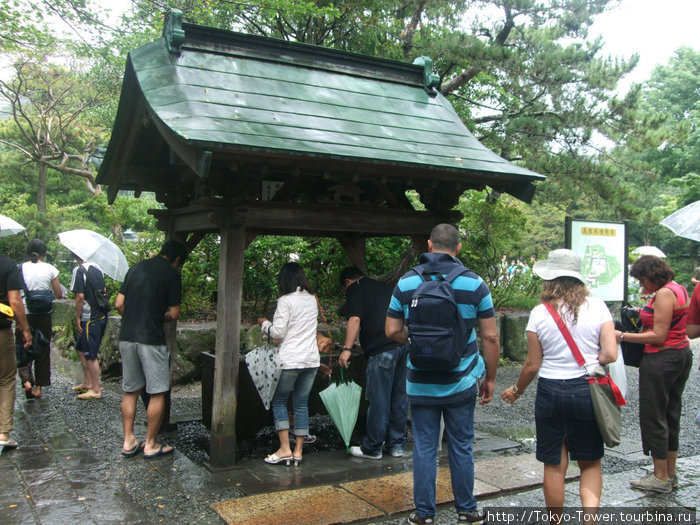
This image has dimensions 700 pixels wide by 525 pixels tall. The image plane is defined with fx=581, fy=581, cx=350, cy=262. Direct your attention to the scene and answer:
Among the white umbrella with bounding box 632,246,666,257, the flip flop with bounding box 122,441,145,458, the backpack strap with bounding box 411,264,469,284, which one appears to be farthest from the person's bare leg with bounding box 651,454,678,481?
the white umbrella with bounding box 632,246,666,257

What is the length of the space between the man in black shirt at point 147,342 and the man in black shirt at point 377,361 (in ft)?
5.19

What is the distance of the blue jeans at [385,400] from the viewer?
17.1 ft

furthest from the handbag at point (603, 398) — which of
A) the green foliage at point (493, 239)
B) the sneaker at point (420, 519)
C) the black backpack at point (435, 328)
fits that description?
the green foliage at point (493, 239)

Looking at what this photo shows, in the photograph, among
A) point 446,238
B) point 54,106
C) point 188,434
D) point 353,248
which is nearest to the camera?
point 446,238

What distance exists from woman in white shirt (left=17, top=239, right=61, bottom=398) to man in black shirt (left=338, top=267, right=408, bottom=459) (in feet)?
13.5

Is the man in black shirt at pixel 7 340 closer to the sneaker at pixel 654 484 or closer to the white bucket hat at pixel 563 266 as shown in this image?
the white bucket hat at pixel 563 266

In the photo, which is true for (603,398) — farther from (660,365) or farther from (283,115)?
(283,115)

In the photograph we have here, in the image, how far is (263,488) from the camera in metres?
4.43

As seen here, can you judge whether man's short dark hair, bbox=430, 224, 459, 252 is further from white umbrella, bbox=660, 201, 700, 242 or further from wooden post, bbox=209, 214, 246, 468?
white umbrella, bbox=660, 201, 700, 242

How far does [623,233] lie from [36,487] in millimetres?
6829

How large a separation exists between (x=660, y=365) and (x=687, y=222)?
166 centimetres

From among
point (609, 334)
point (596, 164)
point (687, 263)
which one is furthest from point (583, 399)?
point (687, 263)

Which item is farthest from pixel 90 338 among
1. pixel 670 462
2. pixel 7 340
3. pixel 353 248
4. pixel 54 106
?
pixel 54 106

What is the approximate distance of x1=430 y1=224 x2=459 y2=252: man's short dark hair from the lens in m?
3.79
